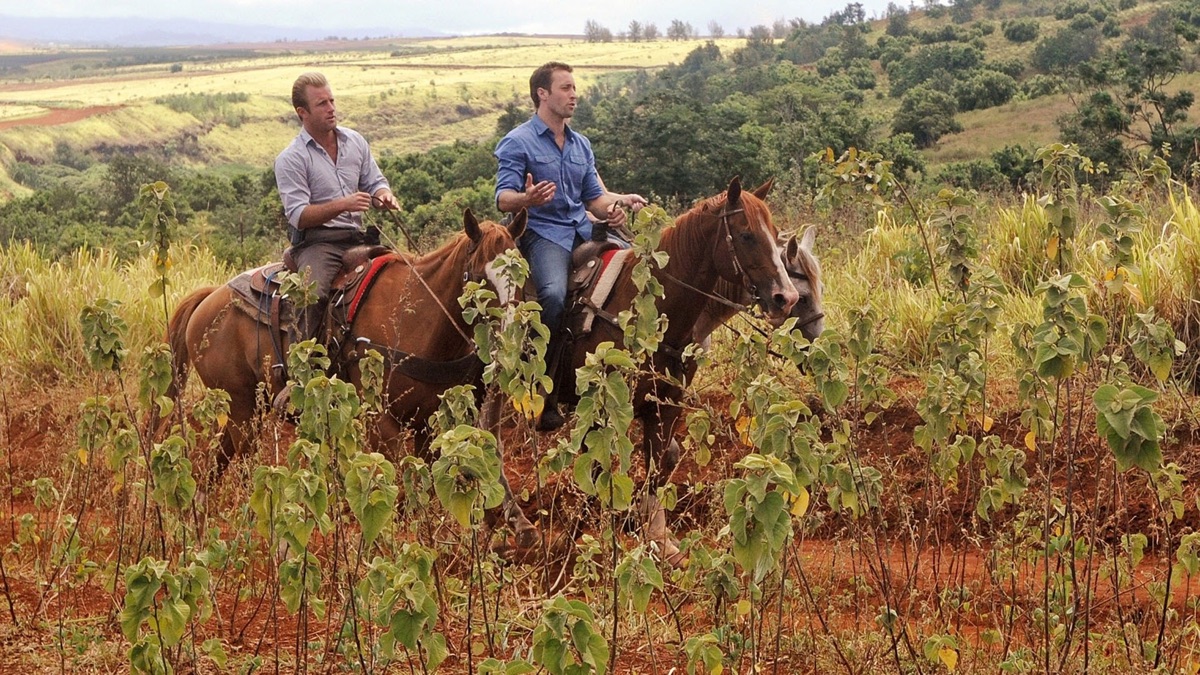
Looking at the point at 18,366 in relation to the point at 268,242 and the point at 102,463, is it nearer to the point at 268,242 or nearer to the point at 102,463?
the point at 102,463

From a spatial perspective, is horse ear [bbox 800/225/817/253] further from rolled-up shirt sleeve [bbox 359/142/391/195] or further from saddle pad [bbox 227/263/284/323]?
saddle pad [bbox 227/263/284/323]

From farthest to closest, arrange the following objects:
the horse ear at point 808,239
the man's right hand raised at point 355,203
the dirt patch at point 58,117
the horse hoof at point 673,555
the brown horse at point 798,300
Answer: the dirt patch at point 58,117
the horse ear at point 808,239
the brown horse at point 798,300
the man's right hand raised at point 355,203
the horse hoof at point 673,555

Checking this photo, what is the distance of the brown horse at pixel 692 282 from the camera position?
6.52 metres

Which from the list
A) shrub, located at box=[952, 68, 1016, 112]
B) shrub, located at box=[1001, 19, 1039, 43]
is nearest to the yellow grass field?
shrub, located at box=[1001, 19, 1039, 43]

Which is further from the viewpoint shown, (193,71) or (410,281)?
(193,71)

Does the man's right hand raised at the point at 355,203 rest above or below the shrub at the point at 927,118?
above

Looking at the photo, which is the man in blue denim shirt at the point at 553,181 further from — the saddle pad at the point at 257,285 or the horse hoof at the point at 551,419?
the saddle pad at the point at 257,285

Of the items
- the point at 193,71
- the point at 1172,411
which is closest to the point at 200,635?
the point at 1172,411

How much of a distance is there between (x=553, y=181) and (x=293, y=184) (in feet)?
4.51

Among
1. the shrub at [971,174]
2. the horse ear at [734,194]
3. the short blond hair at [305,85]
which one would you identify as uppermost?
the short blond hair at [305,85]

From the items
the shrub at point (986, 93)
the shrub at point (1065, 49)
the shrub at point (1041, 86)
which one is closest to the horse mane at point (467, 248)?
the shrub at point (1041, 86)

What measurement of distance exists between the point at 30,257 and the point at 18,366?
7.67 feet

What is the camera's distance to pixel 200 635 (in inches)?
196

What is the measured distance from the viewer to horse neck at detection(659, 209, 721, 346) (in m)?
6.76
